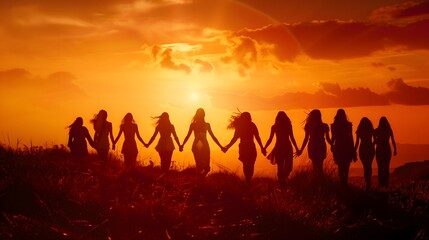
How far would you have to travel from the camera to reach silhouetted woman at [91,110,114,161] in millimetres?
23656

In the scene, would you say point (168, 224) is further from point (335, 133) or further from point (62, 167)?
point (335, 133)

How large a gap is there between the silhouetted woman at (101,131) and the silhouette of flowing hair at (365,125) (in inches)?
359

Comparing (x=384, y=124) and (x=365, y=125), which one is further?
(x=384, y=124)

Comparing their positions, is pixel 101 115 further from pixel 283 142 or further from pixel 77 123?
pixel 283 142

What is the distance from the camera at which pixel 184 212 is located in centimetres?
1209

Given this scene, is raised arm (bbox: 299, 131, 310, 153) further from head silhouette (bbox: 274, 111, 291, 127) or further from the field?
the field

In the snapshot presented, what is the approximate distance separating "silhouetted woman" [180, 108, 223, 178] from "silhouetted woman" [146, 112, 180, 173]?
1.27 m

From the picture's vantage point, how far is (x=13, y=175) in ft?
47.2

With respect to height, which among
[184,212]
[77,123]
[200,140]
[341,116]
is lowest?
[184,212]

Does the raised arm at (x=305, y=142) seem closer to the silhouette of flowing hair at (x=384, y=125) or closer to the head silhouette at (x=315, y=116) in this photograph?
the head silhouette at (x=315, y=116)

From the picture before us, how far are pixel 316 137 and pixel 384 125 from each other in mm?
2597

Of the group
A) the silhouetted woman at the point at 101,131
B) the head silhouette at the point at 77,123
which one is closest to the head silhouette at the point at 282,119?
the silhouetted woman at the point at 101,131

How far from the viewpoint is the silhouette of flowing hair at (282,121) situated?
20.3m

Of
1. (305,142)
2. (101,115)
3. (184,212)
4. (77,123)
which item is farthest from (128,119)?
(184,212)
